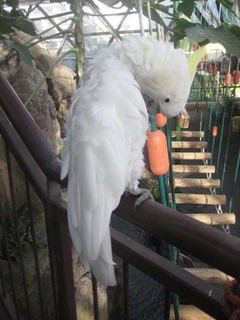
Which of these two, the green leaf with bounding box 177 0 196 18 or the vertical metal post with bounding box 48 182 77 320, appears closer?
the vertical metal post with bounding box 48 182 77 320

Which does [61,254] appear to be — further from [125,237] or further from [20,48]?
[20,48]

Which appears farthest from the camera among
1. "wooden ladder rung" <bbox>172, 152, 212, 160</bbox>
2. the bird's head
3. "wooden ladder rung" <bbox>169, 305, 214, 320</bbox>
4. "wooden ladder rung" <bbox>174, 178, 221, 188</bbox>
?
"wooden ladder rung" <bbox>172, 152, 212, 160</bbox>

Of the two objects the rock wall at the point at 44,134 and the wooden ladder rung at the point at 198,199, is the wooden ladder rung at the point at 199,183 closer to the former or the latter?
the wooden ladder rung at the point at 198,199

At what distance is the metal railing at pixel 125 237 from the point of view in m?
0.45

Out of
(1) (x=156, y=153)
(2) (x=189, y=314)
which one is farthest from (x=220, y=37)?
(2) (x=189, y=314)

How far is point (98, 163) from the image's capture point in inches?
24.8

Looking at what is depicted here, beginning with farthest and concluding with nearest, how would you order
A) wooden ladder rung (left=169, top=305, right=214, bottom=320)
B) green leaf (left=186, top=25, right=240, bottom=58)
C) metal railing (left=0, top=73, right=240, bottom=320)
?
wooden ladder rung (left=169, top=305, right=214, bottom=320) < green leaf (left=186, top=25, right=240, bottom=58) < metal railing (left=0, top=73, right=240, bottom=320)

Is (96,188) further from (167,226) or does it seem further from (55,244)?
(55,244)

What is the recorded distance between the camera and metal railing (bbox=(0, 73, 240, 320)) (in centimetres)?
45

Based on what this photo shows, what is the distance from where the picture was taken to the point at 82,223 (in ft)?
1.95

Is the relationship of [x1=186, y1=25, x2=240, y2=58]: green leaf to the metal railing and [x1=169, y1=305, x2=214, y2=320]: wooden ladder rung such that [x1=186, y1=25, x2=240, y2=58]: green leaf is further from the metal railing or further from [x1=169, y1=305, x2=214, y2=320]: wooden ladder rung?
[x1=169, y1=305, x2=214, y2=320]: wooden ladder rung

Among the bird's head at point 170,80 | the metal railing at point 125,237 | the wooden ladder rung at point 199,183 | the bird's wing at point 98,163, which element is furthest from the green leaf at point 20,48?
the wooden ladder rung at point 199,183

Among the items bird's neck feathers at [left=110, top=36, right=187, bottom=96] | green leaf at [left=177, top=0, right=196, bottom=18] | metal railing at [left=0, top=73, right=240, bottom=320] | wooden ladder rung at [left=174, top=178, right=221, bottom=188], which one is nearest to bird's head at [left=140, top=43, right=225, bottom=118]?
bird's neck feathers at [left=110, top=36, right=187, bottom=96]

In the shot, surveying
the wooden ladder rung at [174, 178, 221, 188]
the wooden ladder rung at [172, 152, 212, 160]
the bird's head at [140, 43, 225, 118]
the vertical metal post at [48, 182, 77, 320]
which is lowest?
Result: the wooden ladder rung at [174, 178, 221, 188]
